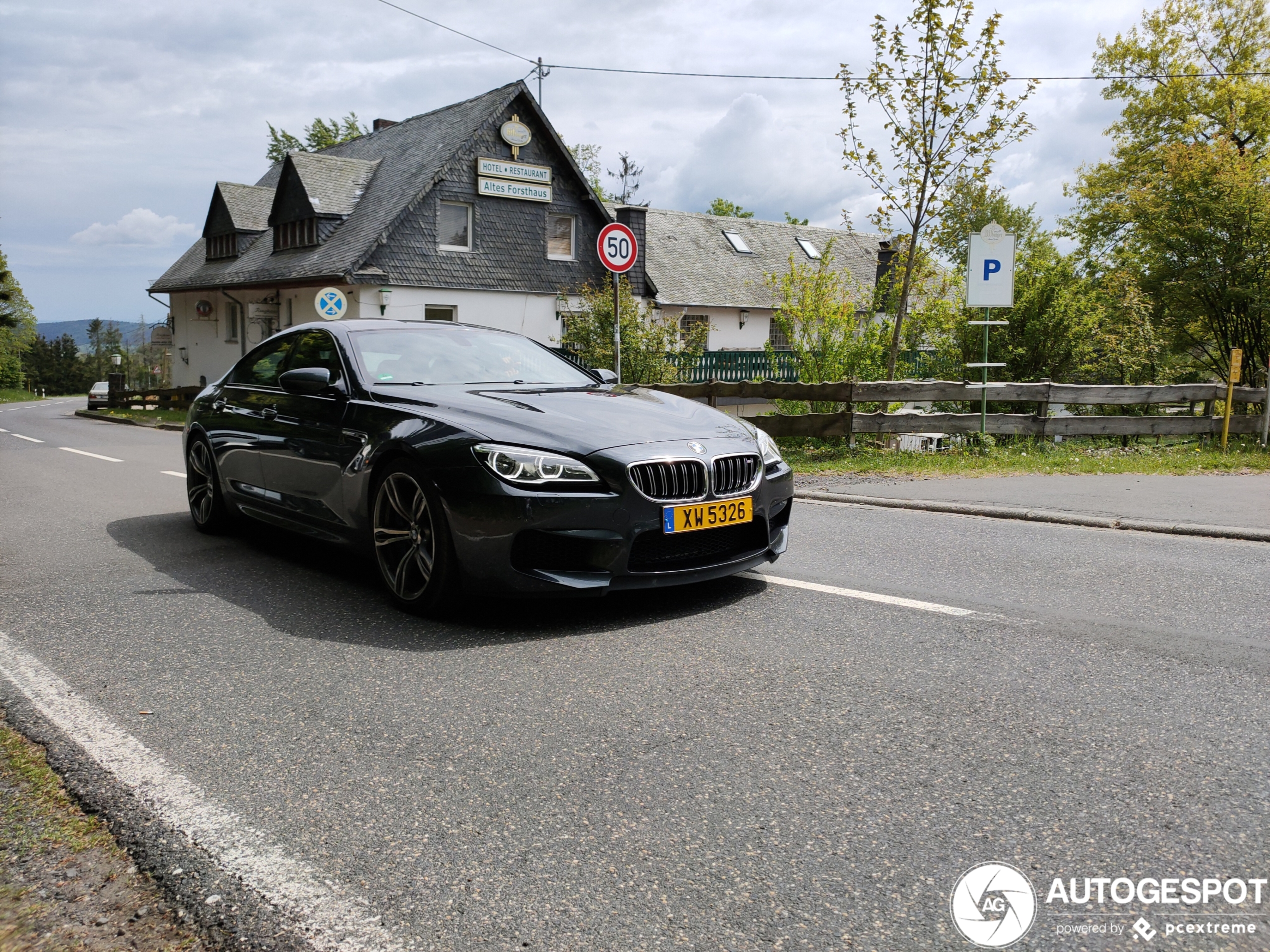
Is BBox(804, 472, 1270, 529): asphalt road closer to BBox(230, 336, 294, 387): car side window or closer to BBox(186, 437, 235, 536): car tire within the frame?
BBox(230, 336, 294, 387): car side window

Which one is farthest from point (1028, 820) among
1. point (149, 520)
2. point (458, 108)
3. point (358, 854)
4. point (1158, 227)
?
point (458, 108)

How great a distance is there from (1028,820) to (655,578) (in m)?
2.35

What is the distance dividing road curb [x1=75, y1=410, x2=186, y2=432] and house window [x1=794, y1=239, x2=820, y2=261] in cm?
2730

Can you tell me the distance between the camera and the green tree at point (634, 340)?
1898 cm

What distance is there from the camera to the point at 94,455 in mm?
16312

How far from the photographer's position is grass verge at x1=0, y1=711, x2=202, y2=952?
234 cm

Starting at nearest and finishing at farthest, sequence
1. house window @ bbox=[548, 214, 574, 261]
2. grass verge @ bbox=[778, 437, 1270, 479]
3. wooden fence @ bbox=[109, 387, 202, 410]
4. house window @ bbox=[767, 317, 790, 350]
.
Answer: grass verge @ bbox=[778, 437, 1270, 479]
house window @ bbox=[548, 214, 574, 261]
wooden fence @ bbox=[109, 387, 202, 410]
house window @ bbox=[767, 317, 790, 350]

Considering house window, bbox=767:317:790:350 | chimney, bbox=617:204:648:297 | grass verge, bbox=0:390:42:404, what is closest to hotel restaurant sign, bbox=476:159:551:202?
chimney, bbox=617:204:648:297

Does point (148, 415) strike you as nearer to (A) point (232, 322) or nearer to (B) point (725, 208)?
(A) point (232, 322)

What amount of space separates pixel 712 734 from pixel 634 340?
1575 centimetres

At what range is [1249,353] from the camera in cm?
2114

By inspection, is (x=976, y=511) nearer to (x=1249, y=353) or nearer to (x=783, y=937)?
(x=783, y=937)

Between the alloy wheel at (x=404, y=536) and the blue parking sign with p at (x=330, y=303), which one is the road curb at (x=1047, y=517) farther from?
the blue parking sign with p at (x=330, y=303)

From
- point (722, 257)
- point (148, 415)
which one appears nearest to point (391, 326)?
point (148, 415)
